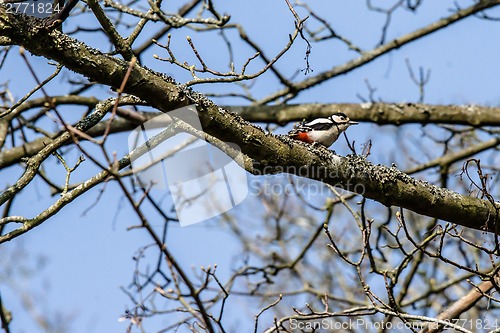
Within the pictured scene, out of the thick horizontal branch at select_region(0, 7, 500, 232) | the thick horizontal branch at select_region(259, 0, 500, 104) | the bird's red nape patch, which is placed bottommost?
the thick horizontal branch at select_region(0, 7, 500, 232)

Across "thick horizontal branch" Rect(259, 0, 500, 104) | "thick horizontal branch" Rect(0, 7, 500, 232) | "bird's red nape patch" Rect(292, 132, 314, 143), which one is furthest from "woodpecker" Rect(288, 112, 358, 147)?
"thick horizontal branch" Rect(0, 7, 500, 232)

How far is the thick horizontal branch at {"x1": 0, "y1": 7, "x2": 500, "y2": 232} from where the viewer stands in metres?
3.07

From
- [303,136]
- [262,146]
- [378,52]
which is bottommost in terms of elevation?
[262,146]

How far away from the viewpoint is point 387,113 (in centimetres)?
665

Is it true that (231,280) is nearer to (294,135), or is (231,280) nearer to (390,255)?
(294,135)

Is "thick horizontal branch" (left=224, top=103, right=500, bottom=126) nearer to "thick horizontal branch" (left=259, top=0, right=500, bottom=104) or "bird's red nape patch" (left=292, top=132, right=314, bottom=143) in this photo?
"thick horizontal branch" (left=259, top=0, right=500, bottom=104)

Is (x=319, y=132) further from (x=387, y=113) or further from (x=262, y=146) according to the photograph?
(x=262, y=146)

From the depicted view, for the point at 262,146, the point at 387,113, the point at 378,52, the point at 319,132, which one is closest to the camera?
the point at 262,146

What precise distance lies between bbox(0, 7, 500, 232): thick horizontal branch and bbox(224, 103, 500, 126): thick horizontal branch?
2.59 meters

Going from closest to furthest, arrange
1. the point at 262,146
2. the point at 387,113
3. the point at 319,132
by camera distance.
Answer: the point at 262,146 < the point at 319,132 < the point at 387,113

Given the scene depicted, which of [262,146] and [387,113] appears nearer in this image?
[262,146]

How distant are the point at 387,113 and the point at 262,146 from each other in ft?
10.9

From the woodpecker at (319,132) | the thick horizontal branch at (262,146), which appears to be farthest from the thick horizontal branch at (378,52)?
the thick horizontal branch at (262,146)

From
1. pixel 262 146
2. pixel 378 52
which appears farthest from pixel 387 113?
pixel 262 146
